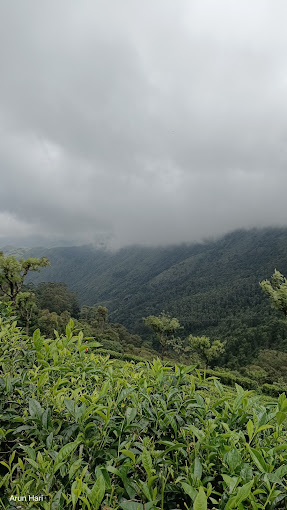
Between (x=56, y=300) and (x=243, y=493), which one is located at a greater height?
(x=243, y=493)

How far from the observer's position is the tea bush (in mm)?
1064

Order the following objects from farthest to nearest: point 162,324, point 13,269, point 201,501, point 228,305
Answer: point 228,305 → point 162,324 → point 13,269 → point 201,501

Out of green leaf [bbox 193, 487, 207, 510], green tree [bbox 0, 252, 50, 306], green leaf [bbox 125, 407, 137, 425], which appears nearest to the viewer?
green leaf [bbox 193, 487, 207, 510]

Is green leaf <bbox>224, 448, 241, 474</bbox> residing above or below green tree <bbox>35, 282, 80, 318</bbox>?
above

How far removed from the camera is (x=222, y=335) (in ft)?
247

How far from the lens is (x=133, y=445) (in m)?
1.35

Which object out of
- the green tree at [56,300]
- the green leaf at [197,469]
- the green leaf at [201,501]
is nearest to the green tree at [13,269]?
the green leaf at [197,469]

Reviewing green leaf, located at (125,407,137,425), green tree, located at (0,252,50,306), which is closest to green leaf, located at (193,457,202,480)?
green leaf, located at (125,407,137,425)

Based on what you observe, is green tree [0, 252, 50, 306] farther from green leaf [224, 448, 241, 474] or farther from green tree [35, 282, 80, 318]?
green tree [35, 282, 80, 318]

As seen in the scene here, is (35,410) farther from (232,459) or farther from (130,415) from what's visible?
(232,459)

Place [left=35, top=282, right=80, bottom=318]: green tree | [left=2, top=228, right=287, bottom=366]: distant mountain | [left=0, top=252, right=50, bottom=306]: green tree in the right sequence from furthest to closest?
[left=2, top=228, right=287, bottom=366]: distant mountain, [left=35, top=282, right=80, bottom=318]: green tree, [left=0, top=252, right=50, bottom=306]: green tree

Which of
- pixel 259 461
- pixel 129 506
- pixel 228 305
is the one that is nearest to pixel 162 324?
pixel 259 461

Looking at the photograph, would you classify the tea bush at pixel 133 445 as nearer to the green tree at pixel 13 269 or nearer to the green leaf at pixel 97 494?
the green leaf at pixel 97 494

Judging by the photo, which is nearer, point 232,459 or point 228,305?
point 232,459
